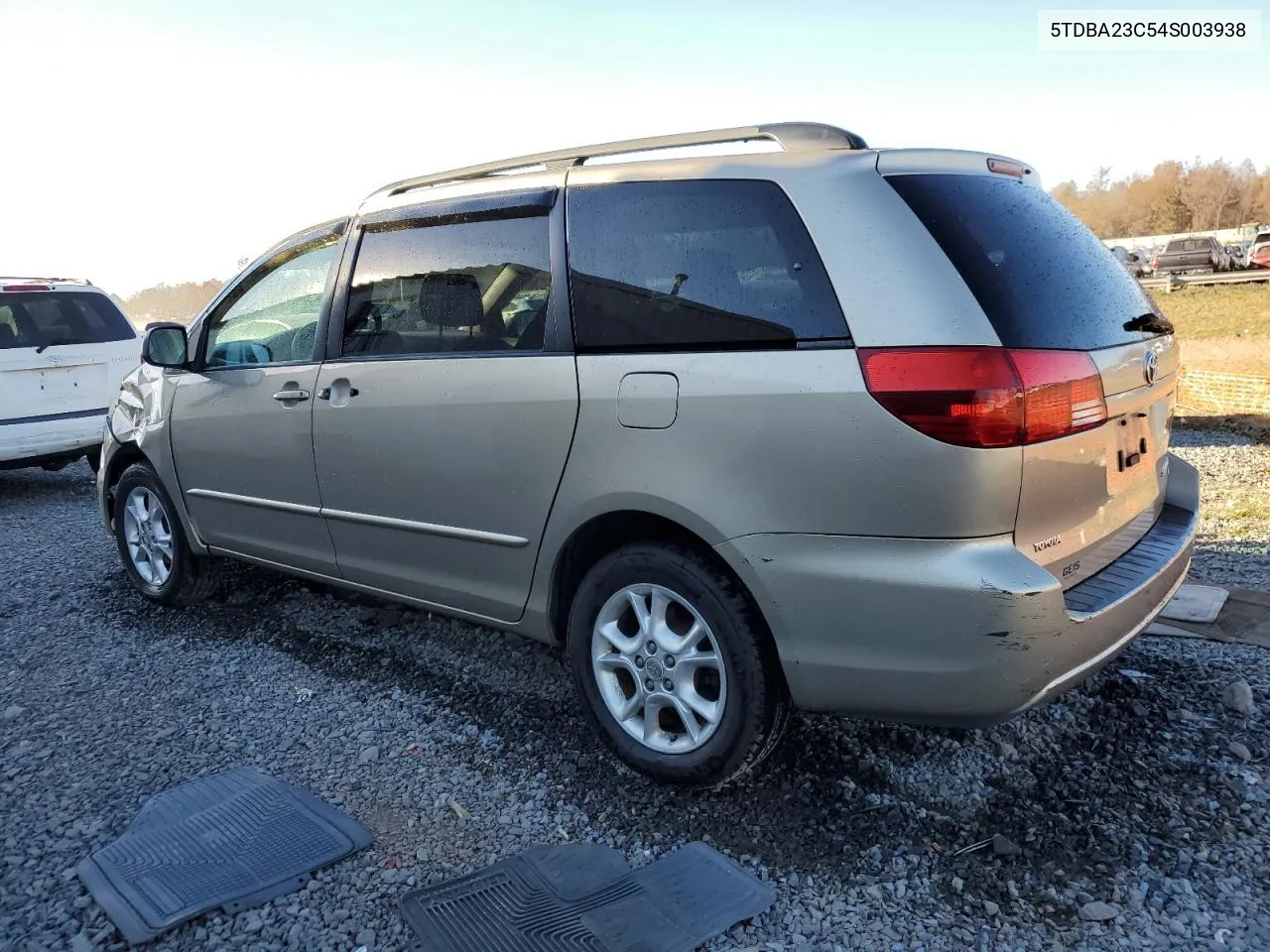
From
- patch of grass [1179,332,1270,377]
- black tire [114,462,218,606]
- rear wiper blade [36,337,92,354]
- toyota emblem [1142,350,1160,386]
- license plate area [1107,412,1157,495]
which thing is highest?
rear wiper blade [36,337,92,354]

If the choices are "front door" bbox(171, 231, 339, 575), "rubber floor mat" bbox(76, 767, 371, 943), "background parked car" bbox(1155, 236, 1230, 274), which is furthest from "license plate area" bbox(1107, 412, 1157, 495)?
"background parked car" bbox(1155, 236, 1230, 274)

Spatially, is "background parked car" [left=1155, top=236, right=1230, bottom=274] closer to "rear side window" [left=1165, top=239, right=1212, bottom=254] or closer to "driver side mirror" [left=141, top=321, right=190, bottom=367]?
"rear side window" [left=1165, top=239, right=1212, bottom=254]

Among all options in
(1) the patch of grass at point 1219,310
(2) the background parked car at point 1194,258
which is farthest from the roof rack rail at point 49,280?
(2) the background parked car at point 1194,258

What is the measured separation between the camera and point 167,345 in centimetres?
428

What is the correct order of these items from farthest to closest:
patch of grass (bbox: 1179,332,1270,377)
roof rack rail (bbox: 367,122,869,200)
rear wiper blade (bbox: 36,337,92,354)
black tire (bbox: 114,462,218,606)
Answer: patch of grass (bbox: 1179,332,1270,377), rear wiper blade (bbox: 36,337,92,354), black tire (bbox: 114,462,218,606), roof rack rail (bbox: 367,122,869,200)

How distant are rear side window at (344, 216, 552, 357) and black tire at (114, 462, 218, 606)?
67.1 inches

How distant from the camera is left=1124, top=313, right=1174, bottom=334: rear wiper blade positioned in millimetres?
2697

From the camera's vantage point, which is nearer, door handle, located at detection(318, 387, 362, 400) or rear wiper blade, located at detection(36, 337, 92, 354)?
door handle, located at detection(318, 387, 362, 400)

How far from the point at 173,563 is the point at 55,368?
13.2 ft

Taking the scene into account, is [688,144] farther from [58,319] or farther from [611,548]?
[58,319]

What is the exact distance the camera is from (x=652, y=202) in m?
2.82

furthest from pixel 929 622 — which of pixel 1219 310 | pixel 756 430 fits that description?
pixel 1219 310

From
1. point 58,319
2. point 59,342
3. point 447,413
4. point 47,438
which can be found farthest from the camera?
point 58,319

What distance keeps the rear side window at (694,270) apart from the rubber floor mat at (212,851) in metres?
1.64
